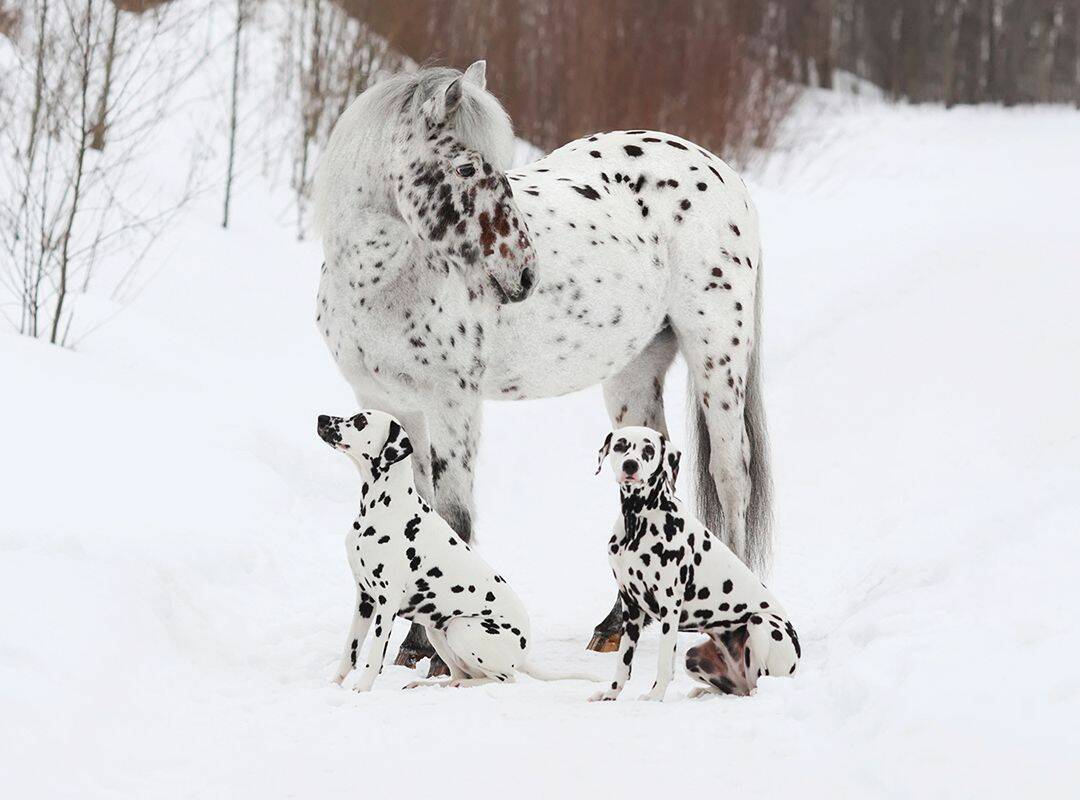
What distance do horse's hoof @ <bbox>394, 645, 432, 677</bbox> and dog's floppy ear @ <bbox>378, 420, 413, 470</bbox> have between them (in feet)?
2.92

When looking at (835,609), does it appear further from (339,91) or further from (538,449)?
(339,91)

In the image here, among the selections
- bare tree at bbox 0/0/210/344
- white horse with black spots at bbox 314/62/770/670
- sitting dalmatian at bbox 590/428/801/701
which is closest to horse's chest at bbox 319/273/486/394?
white horse with black spots at bbox 314/62/770/670

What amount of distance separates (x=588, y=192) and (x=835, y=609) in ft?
6.91

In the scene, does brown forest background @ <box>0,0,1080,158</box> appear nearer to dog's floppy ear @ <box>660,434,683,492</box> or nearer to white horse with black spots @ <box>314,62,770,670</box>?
white horse with black spots @ <box>314,62,770,670</box>

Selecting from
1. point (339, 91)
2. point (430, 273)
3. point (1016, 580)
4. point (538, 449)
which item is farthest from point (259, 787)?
point (339, 91)

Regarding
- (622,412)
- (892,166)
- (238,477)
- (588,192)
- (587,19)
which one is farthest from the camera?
(892,166)

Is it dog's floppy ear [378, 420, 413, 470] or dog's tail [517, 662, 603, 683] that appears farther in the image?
dog's tail [517, 662, 603, 683]

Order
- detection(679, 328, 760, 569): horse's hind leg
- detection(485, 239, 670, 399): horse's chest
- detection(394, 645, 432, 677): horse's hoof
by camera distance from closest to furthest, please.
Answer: detection(394, 645, 432, 677): horse's hoof < detection(485, 239, 670, 399): horse's chest < detection(679, 328, 760, 569): horse's hind leg

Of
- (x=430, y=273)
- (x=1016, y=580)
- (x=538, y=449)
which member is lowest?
(x=538, y=449)

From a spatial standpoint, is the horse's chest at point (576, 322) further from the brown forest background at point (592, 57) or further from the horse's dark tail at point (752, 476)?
the brown forest background at point (592, 57)

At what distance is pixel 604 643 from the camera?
5.50 metres

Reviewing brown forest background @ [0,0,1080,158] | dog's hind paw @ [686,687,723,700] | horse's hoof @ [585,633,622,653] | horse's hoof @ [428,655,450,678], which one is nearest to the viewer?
dog's hind paw @ [686,687,723,700]

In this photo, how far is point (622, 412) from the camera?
6.12 metres

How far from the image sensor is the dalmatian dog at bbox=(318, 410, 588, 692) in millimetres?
4434
